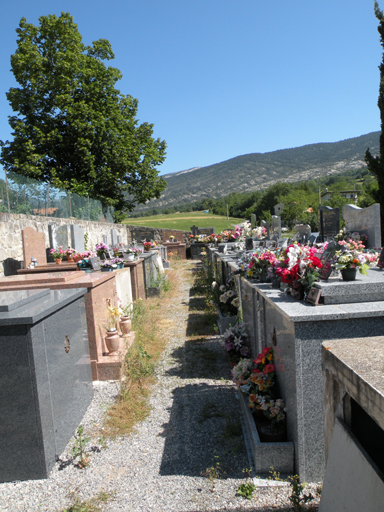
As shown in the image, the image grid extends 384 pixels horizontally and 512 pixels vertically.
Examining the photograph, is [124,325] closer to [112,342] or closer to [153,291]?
[112,342]

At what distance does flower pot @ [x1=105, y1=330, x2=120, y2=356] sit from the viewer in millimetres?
5133

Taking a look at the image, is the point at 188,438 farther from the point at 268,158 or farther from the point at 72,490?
the point at 268,158

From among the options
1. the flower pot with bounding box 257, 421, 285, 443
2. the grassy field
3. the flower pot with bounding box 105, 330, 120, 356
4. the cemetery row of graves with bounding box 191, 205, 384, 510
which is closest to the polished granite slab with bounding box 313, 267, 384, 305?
the cemetery row of graves with bounding box 191, 205, 384, 510

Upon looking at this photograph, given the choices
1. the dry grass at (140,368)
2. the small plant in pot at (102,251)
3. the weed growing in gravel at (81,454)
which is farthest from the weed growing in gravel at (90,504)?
the small plant in pot at (102,251)

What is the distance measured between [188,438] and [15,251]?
7.20 meters

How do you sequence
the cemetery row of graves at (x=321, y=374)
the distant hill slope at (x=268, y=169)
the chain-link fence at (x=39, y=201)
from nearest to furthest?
the cemetery row of graves at (x=321, y=374)
the chain-link fence at (x=39, y=201)
the distant hill slope at (x=268, y=169)

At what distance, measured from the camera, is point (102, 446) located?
351 centimetres

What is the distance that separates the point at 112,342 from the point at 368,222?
6823 mm

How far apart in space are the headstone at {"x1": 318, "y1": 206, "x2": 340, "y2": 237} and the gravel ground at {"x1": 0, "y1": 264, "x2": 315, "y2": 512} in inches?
287

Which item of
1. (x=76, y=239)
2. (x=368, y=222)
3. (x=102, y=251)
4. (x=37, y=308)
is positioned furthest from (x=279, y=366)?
(x=76, y=239)

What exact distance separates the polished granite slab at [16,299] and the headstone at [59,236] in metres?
7.73

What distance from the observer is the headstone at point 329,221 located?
35.0 feet

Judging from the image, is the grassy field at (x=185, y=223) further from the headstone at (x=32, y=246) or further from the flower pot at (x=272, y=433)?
the flower pot at (x=272, y=433)

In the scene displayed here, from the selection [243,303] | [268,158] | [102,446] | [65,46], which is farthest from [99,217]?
[268,158]
